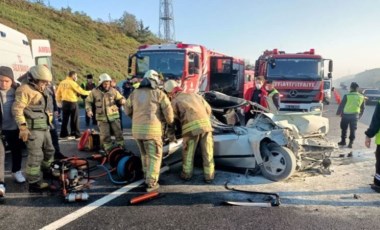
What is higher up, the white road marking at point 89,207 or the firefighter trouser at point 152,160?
the firefighter trouser at point 152,160

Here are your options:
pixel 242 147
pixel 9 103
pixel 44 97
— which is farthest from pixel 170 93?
pixel 9 103

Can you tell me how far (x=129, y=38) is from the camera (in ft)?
136

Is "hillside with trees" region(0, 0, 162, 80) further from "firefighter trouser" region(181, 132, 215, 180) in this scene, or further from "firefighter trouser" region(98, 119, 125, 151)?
"firefighter trouser" region(181, 132, 215, 180)

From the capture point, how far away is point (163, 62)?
424 inches

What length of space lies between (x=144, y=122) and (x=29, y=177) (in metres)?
1.69

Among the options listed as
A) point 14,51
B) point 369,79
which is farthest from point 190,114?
point 369,79

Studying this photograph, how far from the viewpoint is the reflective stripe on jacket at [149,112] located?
16.2 ft

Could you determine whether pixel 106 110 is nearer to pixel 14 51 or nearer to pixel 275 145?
pixel 14 51

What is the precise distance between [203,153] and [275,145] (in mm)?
1103

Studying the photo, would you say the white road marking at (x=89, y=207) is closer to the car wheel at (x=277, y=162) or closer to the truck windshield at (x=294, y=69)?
the car wheel at (x=277, y=162)

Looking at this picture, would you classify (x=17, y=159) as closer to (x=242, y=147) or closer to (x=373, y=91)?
(x=242, y=147)

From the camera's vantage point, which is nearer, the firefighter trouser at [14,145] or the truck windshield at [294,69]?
the firefighter trouser at [14,145]

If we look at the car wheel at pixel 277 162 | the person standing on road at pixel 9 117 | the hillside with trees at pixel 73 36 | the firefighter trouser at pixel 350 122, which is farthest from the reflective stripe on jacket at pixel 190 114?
the hillside with trees at pixel 73 36

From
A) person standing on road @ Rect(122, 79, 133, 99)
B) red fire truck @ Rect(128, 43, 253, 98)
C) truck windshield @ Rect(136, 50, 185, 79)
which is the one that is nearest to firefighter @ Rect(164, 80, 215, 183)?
red fire truck @ Rect(128, 43, 253, 98)
